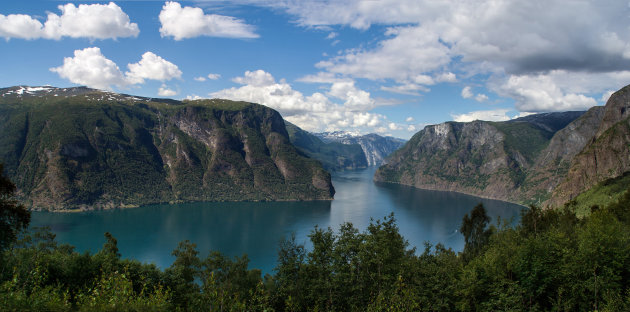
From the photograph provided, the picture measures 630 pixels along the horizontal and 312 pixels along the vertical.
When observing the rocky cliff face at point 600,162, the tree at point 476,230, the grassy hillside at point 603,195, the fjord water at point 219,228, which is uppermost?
the rocky cliff face at point 600,162

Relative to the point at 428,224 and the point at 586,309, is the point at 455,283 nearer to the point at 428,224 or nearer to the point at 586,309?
the point at 586,309

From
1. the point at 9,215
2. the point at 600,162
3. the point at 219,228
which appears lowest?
the point at 219,228

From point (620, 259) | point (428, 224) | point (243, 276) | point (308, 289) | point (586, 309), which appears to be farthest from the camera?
point (428, 224)

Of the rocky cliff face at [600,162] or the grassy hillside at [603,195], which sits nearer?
the grassy hillside at [603,195]

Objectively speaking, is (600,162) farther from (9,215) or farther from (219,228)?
(9,215)

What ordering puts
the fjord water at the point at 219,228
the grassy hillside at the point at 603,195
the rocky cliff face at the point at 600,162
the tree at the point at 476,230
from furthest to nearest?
the rocky cliff face at the point at 600,162, the fjord water at the point at 219,228, the grassy hillside at the point at 603,195, the tree at the point at 476,230

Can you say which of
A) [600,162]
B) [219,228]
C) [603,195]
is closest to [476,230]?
[603,195]

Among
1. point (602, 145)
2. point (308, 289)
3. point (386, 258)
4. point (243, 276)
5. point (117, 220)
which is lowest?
point (117, 220)

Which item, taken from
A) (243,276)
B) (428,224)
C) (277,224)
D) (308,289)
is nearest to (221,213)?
(277,224)

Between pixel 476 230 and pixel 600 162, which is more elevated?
pixel 600 162

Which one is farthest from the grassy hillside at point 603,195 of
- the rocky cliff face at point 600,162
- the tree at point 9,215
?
the tree at point 9,215

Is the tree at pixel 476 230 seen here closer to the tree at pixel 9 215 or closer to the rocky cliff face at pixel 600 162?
the tree at pixel 9 215
